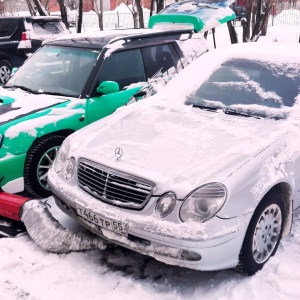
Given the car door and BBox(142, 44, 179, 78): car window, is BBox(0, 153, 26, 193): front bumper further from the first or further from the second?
BBox(142, 44, 179, 78): car window

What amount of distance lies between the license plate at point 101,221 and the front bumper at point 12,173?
128 cm

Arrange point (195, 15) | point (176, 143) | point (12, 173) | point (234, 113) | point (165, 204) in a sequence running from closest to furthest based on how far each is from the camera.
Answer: point (165, 204), point (176, 143), point (234, 113), point (12, 173), point (195, 15)

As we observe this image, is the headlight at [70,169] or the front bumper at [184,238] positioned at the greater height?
the headlight at [70,169]

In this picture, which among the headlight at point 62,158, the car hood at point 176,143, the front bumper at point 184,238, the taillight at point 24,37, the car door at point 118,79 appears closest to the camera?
the front bumper at point 184,238

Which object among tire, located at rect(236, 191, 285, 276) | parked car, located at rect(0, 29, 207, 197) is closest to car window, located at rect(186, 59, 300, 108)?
tire, located at rect(236, 191, 285, 276)

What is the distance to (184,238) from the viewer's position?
2881 mm

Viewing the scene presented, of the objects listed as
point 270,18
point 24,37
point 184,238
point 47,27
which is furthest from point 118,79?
point 270,18

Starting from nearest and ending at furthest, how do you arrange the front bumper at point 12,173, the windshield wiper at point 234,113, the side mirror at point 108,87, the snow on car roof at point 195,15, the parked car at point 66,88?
the windshield wiper at point 234,113, the front bumper at point 12,173, the parked car at point 66,88, the side mirror at point 108,87, the snow on car roof at point 195,15

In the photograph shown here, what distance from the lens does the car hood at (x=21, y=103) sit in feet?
14.9

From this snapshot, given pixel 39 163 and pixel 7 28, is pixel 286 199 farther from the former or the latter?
pixel 7 28

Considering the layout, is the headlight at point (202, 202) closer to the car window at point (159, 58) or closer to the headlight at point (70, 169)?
the headlight at point (70, 169)

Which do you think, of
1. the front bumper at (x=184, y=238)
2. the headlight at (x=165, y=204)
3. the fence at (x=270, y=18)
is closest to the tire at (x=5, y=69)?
the front bumper at (x=184, y=238)

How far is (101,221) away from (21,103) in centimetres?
218

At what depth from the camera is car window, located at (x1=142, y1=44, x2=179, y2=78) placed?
5.76m
